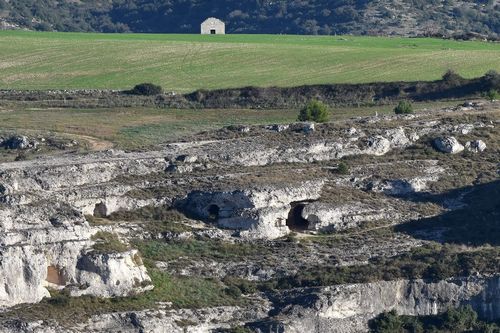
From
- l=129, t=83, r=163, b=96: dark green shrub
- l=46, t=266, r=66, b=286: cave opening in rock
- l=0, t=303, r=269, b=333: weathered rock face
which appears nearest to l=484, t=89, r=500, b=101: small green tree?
l=129, t=83, r=163, b=96: dark green shrub

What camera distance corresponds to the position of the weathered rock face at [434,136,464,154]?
252 ft

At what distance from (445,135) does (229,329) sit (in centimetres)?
2280

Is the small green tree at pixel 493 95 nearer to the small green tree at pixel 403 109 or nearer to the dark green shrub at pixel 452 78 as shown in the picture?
the dark green shrub at pixel 452 78

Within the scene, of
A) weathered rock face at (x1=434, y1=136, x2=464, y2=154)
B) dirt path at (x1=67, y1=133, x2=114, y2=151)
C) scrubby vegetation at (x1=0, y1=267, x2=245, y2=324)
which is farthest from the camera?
weathered rock face at (x1=434, y1=136, x2=464, y2=154)

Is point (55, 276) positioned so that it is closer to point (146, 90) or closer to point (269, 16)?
point (146, 90)

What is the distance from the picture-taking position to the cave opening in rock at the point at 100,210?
6462 centimetres

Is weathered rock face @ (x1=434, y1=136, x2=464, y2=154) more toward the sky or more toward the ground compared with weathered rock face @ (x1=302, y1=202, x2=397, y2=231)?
more toward the sky

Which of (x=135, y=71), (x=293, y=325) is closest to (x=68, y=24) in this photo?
(x=135, y=71)

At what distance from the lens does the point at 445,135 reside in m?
78.1

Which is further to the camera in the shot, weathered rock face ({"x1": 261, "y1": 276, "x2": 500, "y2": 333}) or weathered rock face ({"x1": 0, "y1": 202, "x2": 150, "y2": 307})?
weathered rock face ({"x1": 261, "y1": 276, "x2": 500, "y2": 333})

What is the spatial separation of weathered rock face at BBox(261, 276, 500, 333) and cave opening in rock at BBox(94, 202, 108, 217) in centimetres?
815

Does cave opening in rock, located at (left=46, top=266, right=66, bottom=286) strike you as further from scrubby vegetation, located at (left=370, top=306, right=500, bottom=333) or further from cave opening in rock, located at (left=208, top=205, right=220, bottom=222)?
scrubby vegetation, located at (left=370, top=306, right=500, bottom=333)

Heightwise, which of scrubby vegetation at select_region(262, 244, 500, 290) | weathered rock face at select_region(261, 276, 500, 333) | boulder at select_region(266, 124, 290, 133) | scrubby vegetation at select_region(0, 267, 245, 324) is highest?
boulder at select_region(266, 124, 290, 133)

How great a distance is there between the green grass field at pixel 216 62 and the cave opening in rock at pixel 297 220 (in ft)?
108
